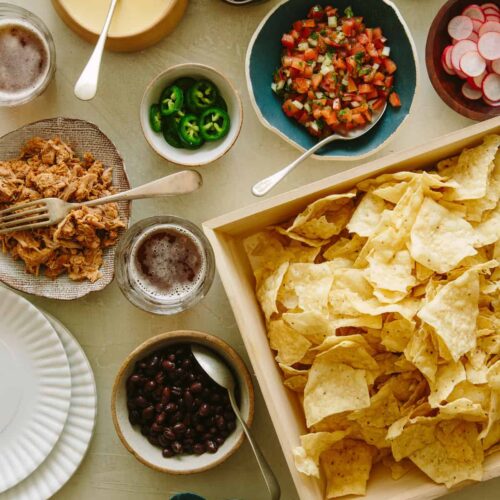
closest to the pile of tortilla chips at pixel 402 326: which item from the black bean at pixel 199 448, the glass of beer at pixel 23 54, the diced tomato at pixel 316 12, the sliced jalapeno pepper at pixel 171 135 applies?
the black bean at pixel 199 448

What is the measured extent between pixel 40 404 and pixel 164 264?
547mm

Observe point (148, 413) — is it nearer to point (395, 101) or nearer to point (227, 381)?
point (227, 381)

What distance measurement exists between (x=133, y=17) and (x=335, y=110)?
0.62m

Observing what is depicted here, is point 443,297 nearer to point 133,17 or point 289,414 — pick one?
point 289,414

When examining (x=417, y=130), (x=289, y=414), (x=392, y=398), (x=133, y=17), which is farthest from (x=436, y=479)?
(x=133, y=17)

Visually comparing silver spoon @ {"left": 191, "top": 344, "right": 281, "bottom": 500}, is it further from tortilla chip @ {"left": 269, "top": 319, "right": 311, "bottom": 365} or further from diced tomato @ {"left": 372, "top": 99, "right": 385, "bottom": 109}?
diced tomato @ {"left": 372, "top": 99, "right": 385, "bottom": 109}

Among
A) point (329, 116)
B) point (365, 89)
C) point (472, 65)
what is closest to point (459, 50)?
point (472, 65)

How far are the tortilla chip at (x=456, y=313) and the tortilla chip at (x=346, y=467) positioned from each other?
378 millimetres

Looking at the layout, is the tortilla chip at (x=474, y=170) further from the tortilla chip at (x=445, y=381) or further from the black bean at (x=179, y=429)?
the black bean at (x=179, y=429)

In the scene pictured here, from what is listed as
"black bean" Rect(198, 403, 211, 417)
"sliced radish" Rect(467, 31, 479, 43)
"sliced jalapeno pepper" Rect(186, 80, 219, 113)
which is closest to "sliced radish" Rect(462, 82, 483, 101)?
"sliced radish" Rect(467, 31, 479, 43)

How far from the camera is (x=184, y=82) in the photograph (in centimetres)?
217

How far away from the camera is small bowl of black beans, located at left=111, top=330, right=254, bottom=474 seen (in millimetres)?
2100

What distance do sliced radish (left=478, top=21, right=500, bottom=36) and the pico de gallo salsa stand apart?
9.8 inches

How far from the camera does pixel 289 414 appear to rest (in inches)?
77.2
